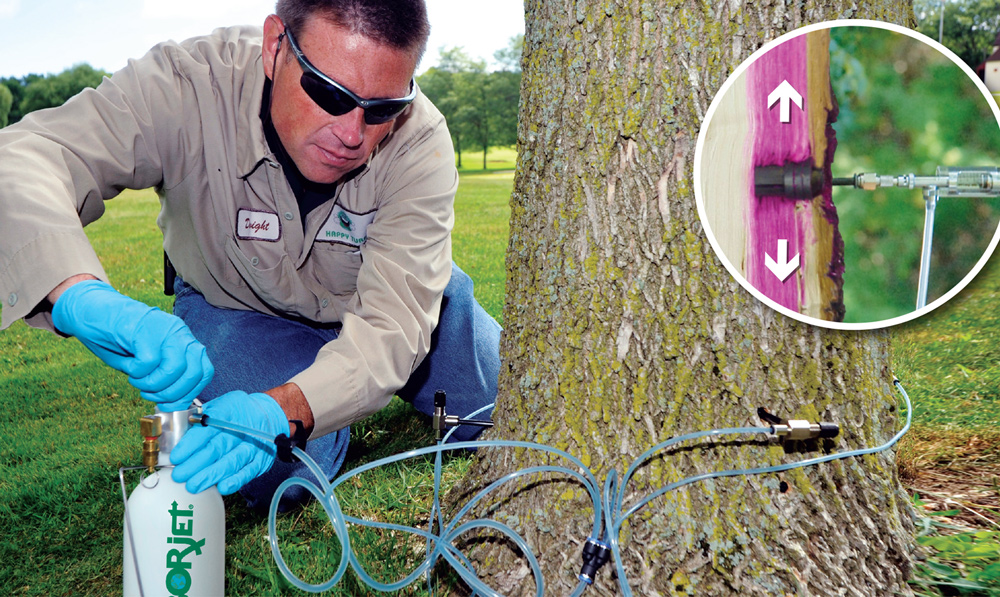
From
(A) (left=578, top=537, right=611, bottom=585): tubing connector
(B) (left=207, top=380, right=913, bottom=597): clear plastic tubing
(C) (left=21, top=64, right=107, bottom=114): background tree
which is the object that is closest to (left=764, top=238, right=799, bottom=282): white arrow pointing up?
(B) (left=207, top=380, right=913, bottom=597): clear plastic tubing

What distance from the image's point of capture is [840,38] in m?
1.66

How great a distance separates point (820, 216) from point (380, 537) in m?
1.61

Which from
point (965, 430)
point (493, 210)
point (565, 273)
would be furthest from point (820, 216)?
point (493, 210)

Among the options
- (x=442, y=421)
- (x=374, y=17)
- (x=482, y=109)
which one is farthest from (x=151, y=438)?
(x=482, y=109)

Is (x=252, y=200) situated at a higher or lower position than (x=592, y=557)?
higher

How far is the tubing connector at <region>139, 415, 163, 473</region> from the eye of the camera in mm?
1720

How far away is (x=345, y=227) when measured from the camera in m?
2.77

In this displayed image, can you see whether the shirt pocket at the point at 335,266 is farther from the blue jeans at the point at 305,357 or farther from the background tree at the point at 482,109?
the background tree at the point at 482,109

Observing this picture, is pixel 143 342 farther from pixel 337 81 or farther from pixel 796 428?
pixel 796 428

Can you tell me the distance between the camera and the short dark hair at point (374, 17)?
2.17 metres

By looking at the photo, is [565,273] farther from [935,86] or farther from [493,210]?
[493,210]

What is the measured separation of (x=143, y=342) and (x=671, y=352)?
1.27 m

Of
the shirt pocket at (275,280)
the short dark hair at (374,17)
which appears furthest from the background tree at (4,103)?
the short dark hair at (374,17)

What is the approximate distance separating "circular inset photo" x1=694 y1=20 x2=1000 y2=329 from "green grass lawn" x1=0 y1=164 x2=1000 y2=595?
0.19 m
